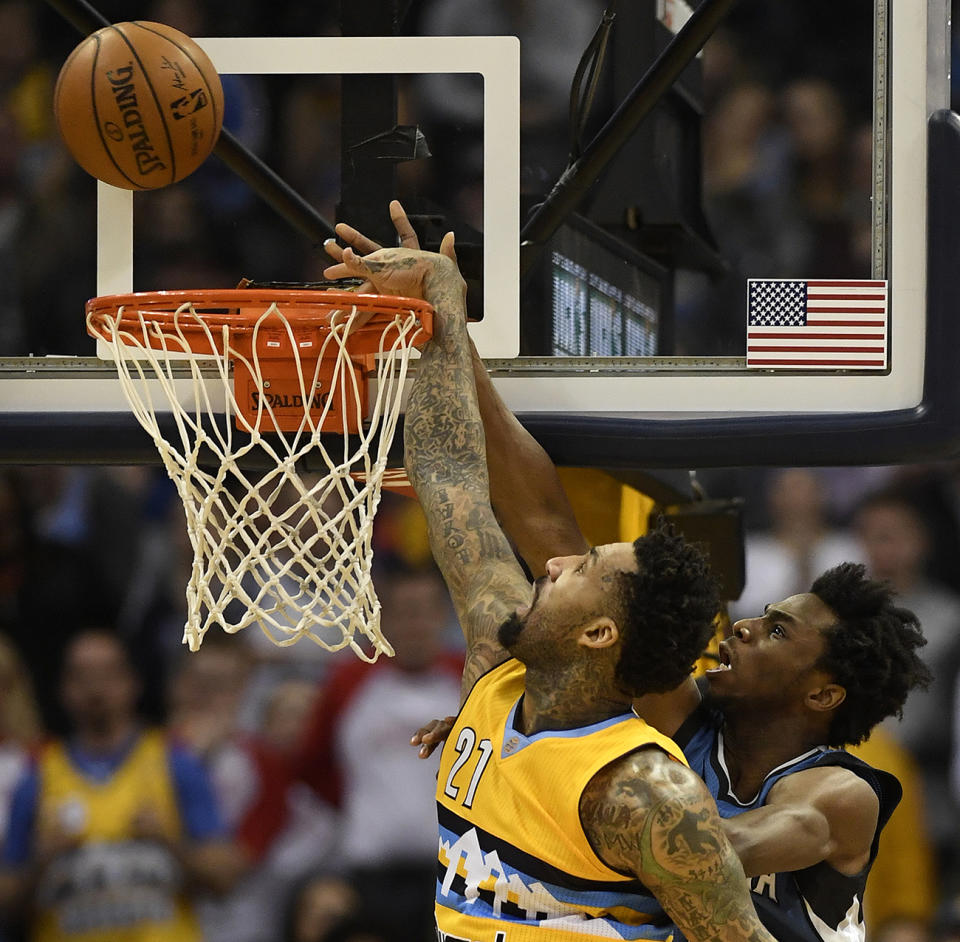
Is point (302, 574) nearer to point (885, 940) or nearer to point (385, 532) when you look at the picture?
point (385, 532)

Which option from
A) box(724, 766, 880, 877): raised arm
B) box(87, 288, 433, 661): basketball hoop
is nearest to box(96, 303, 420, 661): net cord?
box(87, 288, 433, 661): basketball hoop

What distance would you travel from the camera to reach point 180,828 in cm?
485

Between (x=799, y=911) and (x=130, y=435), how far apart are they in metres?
1.61

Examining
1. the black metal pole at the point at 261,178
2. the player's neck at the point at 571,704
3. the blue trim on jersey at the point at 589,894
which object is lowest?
the blue trim on jersey at the point at 589,894

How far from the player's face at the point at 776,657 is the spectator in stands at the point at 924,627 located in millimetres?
2264

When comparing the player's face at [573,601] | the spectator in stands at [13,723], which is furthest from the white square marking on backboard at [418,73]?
the spectator in stands at [13,723]

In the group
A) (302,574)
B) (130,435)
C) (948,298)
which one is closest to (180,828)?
(302,574)

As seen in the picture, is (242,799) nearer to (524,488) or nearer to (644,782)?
(524,488)

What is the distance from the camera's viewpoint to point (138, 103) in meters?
2.79

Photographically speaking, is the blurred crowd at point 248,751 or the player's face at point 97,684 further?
the player's face at point 97,684

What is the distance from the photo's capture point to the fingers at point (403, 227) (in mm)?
3000

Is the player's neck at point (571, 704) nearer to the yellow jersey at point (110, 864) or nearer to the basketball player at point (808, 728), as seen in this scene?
the basketball player at point (808, 728)

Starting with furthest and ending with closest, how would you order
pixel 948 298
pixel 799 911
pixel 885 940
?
pixel 885 940, pixel 948 298, pixel 799 911

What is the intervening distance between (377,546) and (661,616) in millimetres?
3017
